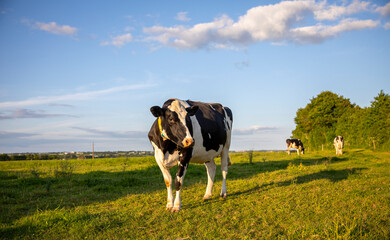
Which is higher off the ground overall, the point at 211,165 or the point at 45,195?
the point at 211,165

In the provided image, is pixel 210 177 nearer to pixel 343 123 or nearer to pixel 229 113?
pixel 229 113

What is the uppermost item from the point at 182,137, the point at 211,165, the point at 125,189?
the point at 182,137

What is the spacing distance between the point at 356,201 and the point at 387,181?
4.12 m

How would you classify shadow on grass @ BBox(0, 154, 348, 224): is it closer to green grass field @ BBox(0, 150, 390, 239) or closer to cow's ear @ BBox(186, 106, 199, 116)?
green grass field @ BBox(0, 150, 390, 239)

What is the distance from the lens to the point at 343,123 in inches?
1534

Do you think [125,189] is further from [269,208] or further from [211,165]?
[269,208]

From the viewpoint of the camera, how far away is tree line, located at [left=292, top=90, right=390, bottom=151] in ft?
102

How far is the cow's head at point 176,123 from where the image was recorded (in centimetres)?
622

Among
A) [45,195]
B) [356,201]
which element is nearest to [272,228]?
[356,201]

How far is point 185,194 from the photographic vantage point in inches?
341

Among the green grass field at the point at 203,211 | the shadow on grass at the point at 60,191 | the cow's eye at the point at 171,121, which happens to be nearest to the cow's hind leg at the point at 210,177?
the green grass field at the point at 203,211

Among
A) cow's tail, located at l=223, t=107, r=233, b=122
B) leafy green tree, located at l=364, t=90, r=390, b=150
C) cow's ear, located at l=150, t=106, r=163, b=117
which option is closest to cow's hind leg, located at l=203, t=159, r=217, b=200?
cow's tail, located at l=223, t=107, r=233, b=122

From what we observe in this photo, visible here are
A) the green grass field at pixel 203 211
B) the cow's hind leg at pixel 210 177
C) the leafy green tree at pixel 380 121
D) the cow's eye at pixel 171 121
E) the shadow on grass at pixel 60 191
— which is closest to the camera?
the green grass field at pixel 203 211

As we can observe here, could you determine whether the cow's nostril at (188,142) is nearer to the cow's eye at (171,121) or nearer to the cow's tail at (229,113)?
the cow's eye at (171,121)
